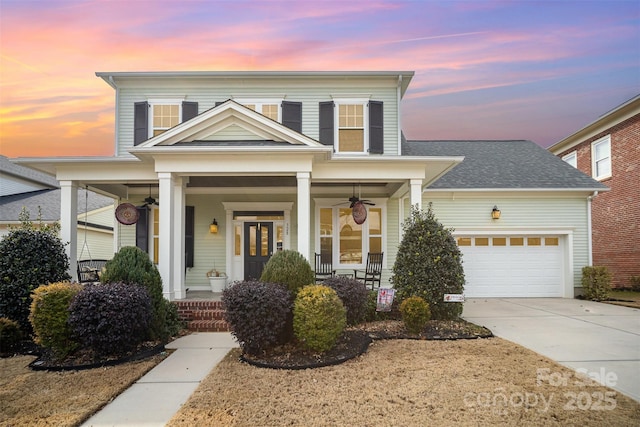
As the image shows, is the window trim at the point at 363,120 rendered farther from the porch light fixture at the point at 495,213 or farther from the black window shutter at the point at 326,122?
the porch light fixture at the point at 495,213

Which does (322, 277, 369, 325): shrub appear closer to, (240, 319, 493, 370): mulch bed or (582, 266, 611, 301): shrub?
(240, 319, 493, 370): mulch bed

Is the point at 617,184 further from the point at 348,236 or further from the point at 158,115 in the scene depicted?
the point at 158,115

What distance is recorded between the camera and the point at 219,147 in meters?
8.32

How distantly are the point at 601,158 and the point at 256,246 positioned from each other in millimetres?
14602

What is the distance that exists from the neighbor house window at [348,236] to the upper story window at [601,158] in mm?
10876

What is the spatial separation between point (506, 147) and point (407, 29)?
7.07 m

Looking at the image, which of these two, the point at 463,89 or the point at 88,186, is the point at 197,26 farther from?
the point at 463,89

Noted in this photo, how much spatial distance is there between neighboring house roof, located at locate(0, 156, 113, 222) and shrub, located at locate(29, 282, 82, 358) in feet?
40.1

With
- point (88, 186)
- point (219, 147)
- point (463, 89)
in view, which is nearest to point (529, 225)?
point (463, 89)

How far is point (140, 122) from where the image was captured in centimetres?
1144

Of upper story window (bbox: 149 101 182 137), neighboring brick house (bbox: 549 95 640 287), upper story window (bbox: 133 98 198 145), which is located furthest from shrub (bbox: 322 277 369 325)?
neighboring brick house (bbox: 549 95 640 287)

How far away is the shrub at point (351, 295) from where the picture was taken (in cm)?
740

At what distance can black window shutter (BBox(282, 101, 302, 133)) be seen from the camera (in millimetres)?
11391

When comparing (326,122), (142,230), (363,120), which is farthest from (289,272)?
(142,230)
